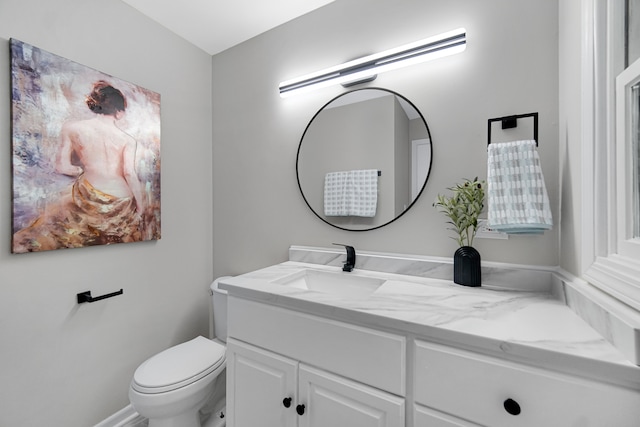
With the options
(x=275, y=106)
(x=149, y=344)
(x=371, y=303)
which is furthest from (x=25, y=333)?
(x=275, y=106)

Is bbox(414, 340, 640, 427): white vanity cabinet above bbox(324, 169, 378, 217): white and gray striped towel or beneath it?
beneath

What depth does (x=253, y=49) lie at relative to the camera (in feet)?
5.94

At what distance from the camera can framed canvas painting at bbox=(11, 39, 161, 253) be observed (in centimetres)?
114

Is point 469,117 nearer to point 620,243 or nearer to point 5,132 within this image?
point 620,243

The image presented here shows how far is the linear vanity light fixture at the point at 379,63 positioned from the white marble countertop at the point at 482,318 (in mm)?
1051

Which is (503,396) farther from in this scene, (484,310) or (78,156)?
(78,156)

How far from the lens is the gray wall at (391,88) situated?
1.08 meters

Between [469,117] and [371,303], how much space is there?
942mm

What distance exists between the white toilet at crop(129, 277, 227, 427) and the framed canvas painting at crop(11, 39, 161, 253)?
2.33 feet

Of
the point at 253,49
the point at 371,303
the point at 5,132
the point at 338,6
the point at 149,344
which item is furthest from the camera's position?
the point at 253,49

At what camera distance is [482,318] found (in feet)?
2.55

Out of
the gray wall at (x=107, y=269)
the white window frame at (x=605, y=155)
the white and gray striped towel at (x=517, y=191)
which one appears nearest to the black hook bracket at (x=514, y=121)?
the white and gray striped towel at (x=517, y=191)

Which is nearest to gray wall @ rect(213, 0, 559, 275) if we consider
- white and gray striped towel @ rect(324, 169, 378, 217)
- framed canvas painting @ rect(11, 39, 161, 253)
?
white and gray striped towel @ rect(324, 169, 378, 217)

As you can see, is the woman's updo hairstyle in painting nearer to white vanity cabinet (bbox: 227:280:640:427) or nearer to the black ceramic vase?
white vanity cabinet (bbox: 227:280:640:427)
